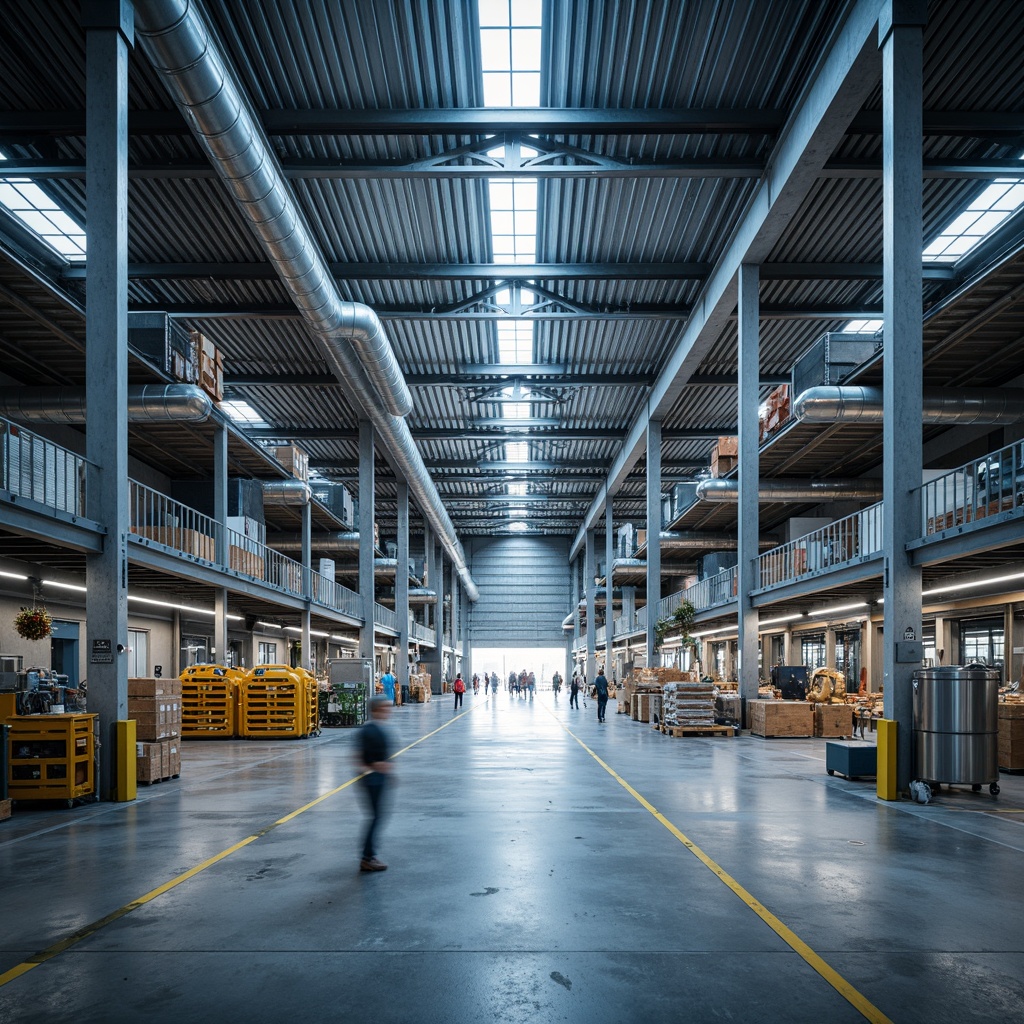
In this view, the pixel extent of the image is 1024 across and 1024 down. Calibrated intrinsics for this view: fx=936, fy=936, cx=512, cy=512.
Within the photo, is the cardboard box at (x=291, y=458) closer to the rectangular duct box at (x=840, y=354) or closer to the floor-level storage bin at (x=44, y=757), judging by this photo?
the rectangular duct box at (x=840, y=354)

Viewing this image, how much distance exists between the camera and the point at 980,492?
17953 millimetres

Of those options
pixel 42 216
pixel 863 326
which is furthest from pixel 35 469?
pixel 863 326

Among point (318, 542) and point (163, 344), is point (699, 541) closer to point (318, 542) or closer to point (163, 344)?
point (318, 542)

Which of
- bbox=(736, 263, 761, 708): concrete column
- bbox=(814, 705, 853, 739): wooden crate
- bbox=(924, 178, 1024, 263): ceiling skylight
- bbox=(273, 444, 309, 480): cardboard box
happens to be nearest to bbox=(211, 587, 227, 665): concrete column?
bbox=(273, 444, 309, 480): cardboard box

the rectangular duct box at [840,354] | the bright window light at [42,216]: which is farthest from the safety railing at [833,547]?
the bright window light at [42,216]

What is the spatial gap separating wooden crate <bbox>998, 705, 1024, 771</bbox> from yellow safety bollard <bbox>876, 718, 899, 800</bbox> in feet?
12.5

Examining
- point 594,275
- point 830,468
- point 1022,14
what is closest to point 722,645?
point 830,468

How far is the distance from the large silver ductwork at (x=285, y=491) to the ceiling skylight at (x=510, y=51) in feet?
53.5

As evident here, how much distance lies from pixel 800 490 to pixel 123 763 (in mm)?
24677

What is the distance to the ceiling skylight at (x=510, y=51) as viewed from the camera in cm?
1595

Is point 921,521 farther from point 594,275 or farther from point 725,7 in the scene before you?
point 594,275

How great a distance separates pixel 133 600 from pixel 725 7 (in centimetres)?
2081

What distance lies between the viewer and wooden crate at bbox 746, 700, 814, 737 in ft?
77.0

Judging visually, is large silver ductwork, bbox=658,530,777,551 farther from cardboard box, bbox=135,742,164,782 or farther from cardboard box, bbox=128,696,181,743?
cardboard box, bbox=135,742,164,782
